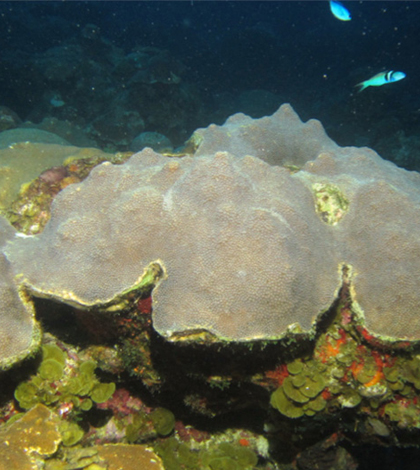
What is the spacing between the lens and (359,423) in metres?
2.89

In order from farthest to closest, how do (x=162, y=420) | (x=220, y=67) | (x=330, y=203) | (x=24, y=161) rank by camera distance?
(x=220, y=67)
(x=24, y=161)
(x=162, y=420)
(x=330, y=203)

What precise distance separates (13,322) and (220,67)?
891 inches

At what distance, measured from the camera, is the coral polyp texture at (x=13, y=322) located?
7.86 feet

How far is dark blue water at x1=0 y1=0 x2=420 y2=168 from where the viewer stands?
13.8m

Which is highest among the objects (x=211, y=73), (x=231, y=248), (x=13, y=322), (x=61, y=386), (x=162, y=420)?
(x=231, y=248)

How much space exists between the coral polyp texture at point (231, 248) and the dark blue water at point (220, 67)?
10.7 m

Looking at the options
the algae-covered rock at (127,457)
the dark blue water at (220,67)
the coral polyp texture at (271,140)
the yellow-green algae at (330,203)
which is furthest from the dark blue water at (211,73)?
the coral polyp texture at (271,140)

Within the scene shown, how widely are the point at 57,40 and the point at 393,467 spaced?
25.1 meters

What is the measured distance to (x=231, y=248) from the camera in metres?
2.33

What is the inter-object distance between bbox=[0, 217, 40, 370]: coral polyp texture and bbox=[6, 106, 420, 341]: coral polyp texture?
121 millimetres

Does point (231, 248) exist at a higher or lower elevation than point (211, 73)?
higher

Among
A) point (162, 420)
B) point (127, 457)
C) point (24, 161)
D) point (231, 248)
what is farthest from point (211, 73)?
point (127, 457)

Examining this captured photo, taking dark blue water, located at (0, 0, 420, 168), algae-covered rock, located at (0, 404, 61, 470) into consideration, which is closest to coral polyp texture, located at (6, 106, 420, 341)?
algae-covered rock, located at (0, 404, 61, 470)

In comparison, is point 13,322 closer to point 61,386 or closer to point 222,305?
point 61,386
